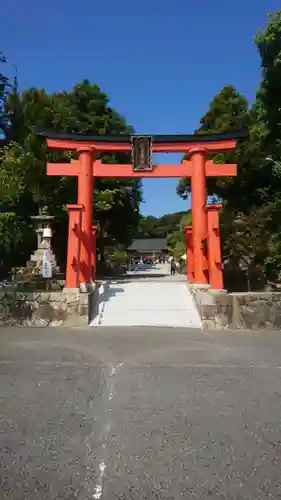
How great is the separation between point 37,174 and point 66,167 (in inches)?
442

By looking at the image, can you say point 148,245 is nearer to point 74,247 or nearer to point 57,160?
point 57,160

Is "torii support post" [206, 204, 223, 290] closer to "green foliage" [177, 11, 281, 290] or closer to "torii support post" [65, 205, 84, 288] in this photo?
"torii support post" [65, 205, 84, 288]

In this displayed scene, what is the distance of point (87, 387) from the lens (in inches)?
208

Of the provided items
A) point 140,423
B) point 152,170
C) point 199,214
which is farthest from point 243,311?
point 140,423

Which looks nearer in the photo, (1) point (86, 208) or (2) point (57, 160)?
(1) point (86, 208)

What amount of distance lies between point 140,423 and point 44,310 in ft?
23.9

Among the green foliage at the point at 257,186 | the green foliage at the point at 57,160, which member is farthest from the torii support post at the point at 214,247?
the green foliage at the point at 57,160

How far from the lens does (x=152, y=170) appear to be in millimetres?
14258

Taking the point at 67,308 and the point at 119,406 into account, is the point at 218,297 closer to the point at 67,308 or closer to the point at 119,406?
the point at 67,308

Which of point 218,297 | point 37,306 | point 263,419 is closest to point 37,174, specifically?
point 37,306

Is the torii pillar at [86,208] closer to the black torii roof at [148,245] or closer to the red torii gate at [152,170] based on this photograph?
the red torii gate at [152,170]

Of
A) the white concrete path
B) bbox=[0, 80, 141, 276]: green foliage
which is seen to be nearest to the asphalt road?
the white concrete path

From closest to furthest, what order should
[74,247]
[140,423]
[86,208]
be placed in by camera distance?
[140,423] < [74,247] < [86,208]

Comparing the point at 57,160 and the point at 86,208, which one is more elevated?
the point at 57,160
